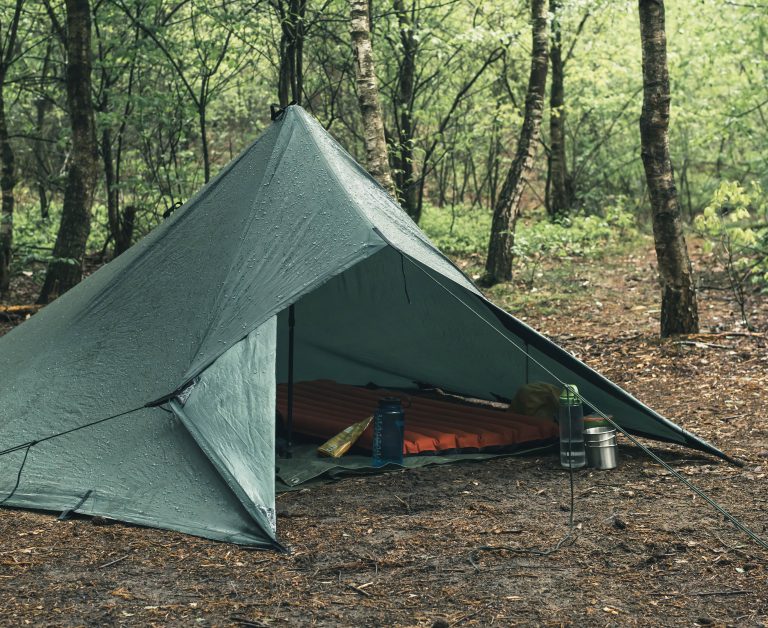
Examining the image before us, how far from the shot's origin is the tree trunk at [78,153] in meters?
8.76

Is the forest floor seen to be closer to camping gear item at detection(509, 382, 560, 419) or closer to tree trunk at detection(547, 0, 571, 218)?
camping gear item at detection(509, 382, 560, 419)

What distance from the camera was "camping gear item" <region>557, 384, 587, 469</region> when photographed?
4.64 m

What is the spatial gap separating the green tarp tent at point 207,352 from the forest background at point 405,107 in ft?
12.6

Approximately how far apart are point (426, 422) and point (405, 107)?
7560mm

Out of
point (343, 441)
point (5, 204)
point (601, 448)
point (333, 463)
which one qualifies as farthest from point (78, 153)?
point (601, 448)

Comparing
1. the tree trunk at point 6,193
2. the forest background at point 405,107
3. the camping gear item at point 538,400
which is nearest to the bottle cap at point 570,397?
the camping gear item at point 538,400

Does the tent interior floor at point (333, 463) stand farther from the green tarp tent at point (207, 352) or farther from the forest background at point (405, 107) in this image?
the forest background at point (405, 107)

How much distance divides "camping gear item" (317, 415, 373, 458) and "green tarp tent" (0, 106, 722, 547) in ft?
1.76

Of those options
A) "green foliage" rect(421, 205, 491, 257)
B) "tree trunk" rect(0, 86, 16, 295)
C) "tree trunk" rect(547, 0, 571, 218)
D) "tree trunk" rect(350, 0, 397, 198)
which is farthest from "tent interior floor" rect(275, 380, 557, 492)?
"tree trunk" rect(547, 0, 571, 218)

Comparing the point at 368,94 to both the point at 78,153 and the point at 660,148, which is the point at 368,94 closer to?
the point at 660,148

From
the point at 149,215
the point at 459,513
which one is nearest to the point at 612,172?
the point at 149,215

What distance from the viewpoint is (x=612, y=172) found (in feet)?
57.0

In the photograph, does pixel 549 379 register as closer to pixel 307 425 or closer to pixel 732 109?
pixel 307 425

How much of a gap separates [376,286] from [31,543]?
3.45 m
